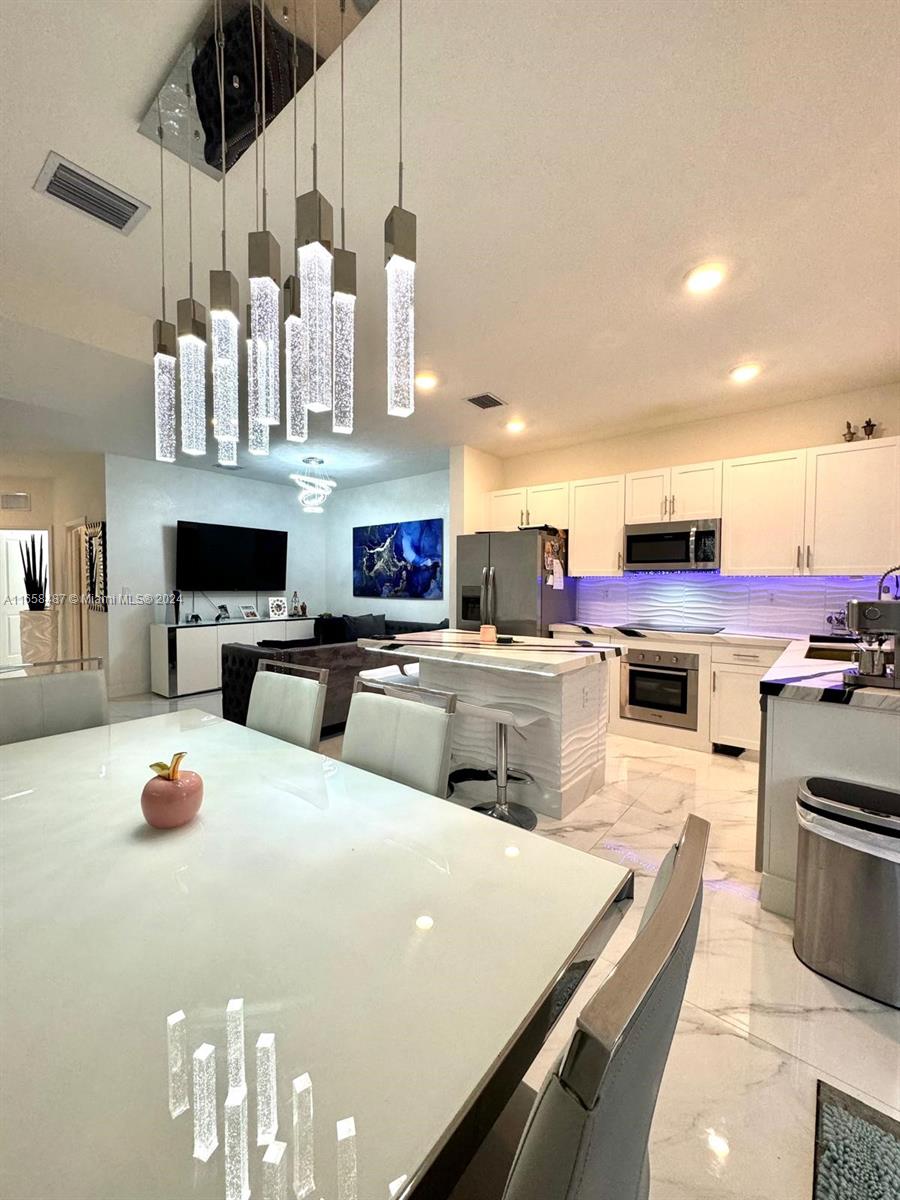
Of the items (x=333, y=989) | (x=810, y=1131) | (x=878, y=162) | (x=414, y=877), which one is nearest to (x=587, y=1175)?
(x=333, y=989)

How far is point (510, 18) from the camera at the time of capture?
1259 mm

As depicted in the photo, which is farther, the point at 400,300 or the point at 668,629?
the point at 668,629

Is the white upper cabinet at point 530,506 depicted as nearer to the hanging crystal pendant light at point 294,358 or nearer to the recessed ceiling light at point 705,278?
the recessed ceiling light at point 705,278

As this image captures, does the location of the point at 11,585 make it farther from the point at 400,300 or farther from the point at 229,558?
the point at 400,300

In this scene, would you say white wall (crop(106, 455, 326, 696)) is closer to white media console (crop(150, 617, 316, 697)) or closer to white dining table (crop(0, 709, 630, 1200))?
white media console (crop(150, 617, 316, 697))

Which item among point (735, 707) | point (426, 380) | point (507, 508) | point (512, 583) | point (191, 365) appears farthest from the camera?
point (507, 508)

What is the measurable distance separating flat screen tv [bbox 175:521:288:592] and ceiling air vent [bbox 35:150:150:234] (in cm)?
444

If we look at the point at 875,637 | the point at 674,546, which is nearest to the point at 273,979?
the point at 875,637

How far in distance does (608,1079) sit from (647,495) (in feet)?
14.0

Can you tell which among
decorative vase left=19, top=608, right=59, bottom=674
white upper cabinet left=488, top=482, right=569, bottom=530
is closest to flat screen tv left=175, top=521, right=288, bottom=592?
decorative vase left=19, top=608, right=59, bottom=674

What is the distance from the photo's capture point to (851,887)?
1.57 meters

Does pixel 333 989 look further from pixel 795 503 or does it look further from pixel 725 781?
pixel 795 503

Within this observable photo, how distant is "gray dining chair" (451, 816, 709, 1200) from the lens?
399 mm

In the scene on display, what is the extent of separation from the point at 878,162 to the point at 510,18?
136 cm
